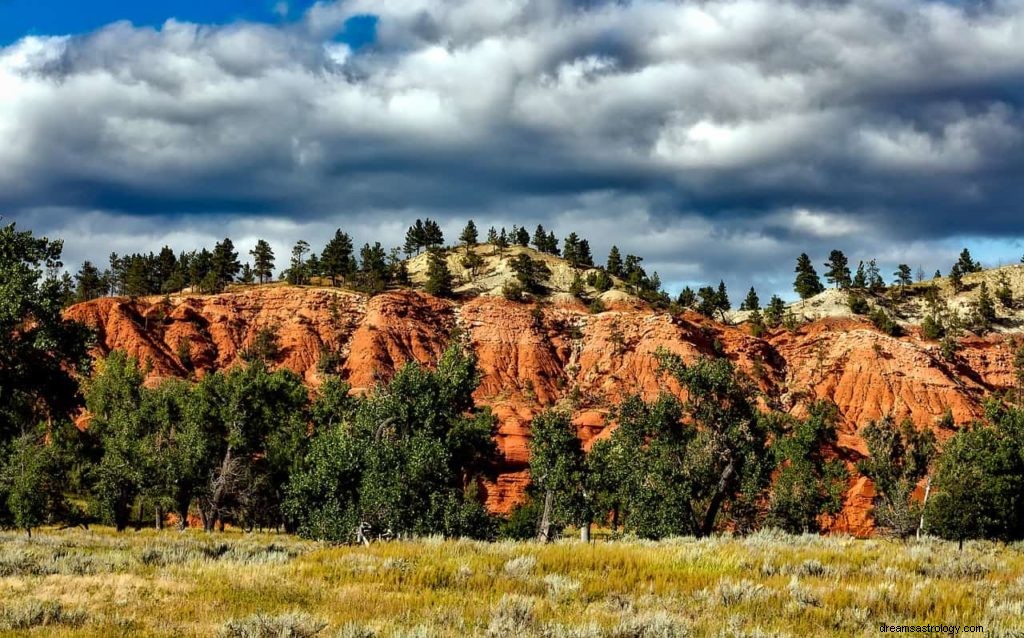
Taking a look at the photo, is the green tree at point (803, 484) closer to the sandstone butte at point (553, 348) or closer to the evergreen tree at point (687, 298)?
the sandstone butte at point (553, 348)

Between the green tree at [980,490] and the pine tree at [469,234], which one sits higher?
the pine tree at [469,234]

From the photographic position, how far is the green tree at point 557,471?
39062 mm

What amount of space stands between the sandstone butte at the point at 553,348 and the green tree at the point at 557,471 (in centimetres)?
4479

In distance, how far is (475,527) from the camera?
28484 mm

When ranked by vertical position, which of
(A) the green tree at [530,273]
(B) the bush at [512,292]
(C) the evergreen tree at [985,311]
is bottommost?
(C) the evergreen tree at [985,311]

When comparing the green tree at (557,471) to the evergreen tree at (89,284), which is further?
the evergreen tree at (89,284)

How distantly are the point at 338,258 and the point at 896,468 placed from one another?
3630 inches

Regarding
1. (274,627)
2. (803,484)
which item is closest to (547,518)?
(274,627)

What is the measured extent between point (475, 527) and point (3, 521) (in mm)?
34773

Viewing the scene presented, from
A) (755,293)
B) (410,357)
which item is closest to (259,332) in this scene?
(410,357)

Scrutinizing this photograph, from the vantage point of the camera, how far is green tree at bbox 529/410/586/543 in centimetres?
3906

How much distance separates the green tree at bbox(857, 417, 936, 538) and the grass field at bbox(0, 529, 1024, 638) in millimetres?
43327

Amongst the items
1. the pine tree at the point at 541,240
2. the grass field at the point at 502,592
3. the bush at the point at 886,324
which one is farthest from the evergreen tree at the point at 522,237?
the grass field at the point at 502,592

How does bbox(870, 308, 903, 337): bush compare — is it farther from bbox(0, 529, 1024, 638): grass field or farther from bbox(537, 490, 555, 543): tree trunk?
bbox(0, 529, 1024, 638): grass field
